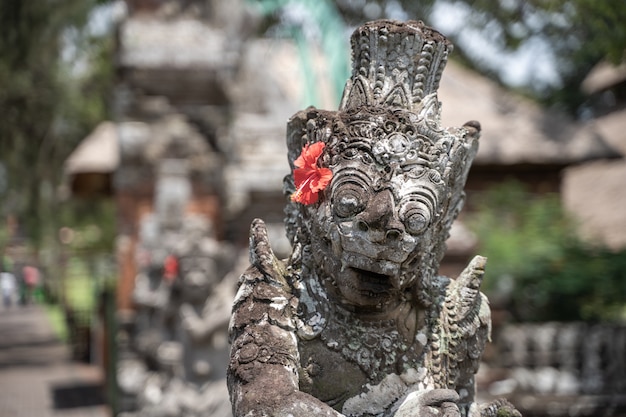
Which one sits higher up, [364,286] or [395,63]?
[395,63]

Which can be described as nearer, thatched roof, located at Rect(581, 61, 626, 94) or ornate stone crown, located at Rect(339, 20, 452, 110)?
ornate stone crown, located at Rect(339, 20, 452, 110)

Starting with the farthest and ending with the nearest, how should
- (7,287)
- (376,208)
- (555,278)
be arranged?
(7,287), (555,278), (376,208)

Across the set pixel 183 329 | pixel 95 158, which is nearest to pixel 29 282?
pixel 95 158

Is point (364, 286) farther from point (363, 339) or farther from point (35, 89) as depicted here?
point (35, 89)

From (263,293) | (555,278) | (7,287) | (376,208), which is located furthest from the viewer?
(7,287)

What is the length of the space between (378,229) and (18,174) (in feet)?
42.4

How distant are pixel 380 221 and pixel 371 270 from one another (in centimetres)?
15

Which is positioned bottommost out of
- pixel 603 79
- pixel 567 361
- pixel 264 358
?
pixel 567 361

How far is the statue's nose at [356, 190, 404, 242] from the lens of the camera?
2.31m

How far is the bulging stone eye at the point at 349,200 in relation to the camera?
7.68 feet

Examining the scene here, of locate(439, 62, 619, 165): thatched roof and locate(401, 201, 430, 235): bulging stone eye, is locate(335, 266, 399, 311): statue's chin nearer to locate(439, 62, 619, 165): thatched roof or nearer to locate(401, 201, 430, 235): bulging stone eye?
locate(401, 201, 430, 235): bulging stone eye

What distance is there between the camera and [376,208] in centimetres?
232

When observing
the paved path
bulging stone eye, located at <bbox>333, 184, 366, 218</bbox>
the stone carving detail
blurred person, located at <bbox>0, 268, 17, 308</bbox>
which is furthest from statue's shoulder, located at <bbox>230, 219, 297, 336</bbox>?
blurred person, located at <bbox>0, 268, 17, 308</bbox>

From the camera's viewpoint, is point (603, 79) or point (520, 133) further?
point (603, 79)
